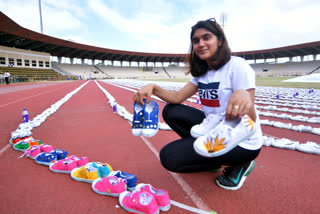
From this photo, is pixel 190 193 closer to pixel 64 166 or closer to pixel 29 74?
pixel 64 166

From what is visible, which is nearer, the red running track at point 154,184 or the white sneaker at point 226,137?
the white sneaker at point 226,137

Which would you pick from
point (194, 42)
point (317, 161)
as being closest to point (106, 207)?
point (194, 42)

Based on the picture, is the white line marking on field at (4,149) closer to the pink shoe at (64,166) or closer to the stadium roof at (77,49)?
the pink shoe at (64,166)

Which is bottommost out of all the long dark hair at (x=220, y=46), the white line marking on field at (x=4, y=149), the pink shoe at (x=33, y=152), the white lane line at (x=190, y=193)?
the white lane line at (x=190, y=193)

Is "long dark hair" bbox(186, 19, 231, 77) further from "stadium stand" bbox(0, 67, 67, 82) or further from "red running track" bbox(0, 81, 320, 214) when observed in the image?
"stadium stand" bbox(0, 67, 67, 82)

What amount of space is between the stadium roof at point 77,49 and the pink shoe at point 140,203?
2676 cm

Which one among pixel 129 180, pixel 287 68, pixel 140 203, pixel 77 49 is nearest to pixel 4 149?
pixel 129 180

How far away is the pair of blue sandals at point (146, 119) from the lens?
1770mm

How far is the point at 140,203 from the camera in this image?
1392mm

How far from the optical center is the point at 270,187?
68.1 inches

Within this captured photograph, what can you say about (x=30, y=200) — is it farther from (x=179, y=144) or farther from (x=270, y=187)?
(x=270, y=187)

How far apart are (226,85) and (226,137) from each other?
0.60 m

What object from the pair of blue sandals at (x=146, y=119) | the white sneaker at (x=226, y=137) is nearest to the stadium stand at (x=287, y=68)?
the pair of blue sandals at (x=146, y=119)

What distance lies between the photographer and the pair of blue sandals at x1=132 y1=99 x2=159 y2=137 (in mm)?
1770
